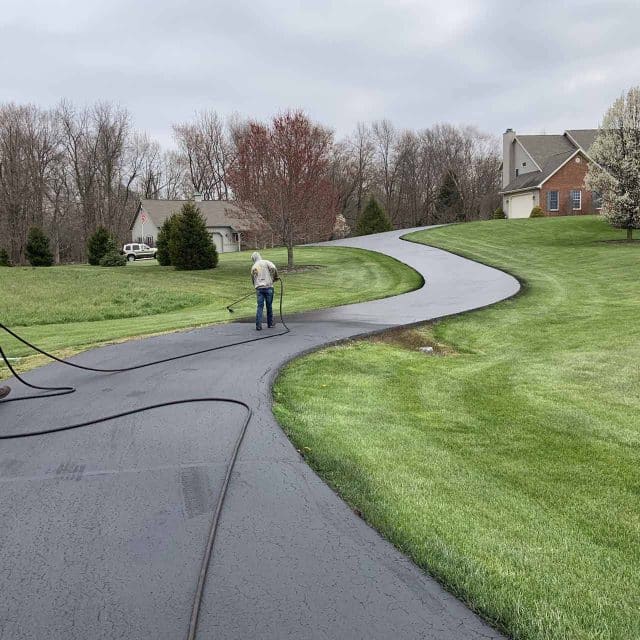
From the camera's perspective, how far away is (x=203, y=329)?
11484mm

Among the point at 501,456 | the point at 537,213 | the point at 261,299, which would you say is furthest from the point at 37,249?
the point at 501,456

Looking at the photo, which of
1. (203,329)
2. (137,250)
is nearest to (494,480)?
(203,329)

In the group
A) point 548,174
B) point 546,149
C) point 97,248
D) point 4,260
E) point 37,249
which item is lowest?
point 4,260

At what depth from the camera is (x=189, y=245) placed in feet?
90.8

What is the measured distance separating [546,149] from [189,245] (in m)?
33.7

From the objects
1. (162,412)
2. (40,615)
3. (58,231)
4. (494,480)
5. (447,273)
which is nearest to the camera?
(40,615)

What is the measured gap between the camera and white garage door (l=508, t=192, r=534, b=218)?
45031 mm

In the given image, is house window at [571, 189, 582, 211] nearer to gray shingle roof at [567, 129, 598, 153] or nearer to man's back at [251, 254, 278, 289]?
gray shingle roof at [567, 129, 598, 153]

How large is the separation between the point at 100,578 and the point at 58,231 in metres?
58.6

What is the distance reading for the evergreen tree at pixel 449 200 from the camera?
6348 cm

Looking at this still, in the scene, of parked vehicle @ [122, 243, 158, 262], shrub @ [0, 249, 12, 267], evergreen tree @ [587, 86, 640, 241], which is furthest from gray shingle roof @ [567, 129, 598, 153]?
shrub @ [0, 249, 12, 267]

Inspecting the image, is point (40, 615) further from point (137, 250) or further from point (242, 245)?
point (242, 245)

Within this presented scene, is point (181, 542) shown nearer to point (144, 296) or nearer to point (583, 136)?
point (144, 296)

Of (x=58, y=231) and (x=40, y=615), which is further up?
(x=58, y=231)
